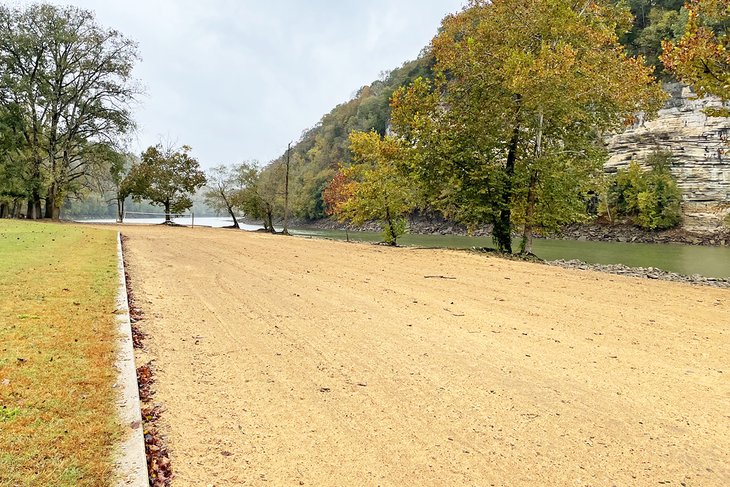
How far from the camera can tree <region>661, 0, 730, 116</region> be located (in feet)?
29.9

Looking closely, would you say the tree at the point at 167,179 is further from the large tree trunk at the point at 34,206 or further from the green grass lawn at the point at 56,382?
the green grass lawn at the point at 56,382

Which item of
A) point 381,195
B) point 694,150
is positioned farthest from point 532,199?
point 694,150

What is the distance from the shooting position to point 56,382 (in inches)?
128

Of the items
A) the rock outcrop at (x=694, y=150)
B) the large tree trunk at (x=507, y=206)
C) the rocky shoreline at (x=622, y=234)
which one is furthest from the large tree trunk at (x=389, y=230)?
the rock outcrop at (x=694, y=150)

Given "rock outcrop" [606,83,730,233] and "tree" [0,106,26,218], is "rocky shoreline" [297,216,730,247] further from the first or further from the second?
"tree" [0,106,26,218]

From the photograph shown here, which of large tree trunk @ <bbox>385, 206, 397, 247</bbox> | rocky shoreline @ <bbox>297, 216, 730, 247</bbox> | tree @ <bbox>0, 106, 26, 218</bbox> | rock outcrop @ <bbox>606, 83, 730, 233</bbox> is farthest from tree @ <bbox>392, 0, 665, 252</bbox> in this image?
tree @ <bbox>0, 106, 26, 218</bbox>

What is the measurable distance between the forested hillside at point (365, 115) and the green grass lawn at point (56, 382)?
34.1m

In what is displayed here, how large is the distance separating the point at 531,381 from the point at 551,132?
633 inches

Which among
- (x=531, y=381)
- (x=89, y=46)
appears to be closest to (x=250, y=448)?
(x=531, y=381)

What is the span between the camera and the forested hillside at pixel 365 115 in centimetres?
4659

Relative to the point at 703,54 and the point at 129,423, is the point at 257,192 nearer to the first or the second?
the point at 703,54

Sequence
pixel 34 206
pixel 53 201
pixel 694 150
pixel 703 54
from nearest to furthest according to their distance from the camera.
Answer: pixel 703 54
pixel 53 201
pixel 34 206
pixel 694 150

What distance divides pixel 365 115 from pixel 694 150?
60235 mm

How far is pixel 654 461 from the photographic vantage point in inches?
104
